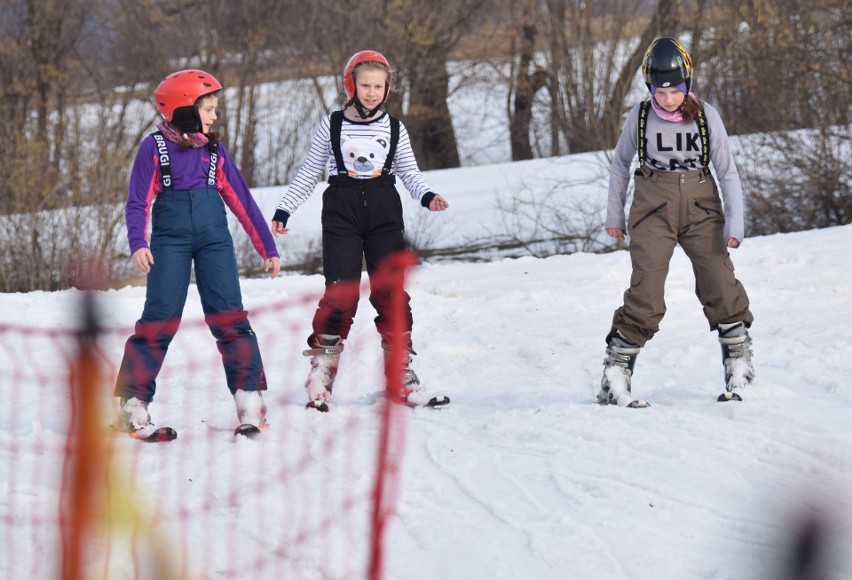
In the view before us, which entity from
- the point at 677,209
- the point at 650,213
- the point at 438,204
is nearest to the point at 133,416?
the point at 438,204

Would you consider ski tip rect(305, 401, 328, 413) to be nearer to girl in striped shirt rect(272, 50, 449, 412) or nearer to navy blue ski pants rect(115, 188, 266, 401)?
girl in striped shirt rect(272, 50, 449, 412)

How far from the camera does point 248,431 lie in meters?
4.41

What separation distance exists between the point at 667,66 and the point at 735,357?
1343 millimetres

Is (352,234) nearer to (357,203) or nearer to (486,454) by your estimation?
(357,203)

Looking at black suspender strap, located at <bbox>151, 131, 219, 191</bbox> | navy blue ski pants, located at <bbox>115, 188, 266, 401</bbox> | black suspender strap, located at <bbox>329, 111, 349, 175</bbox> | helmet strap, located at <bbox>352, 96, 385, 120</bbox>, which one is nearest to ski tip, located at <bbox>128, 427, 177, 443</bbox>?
navy blue ski pants, located at <bbox>115, 188, 266, 401</bbox>

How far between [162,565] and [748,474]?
2.01 m

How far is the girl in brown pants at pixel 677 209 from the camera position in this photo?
14.7 feet

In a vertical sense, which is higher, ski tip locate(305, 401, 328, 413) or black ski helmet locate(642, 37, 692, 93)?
black ski helmet locate(642, 37, 692, 93)

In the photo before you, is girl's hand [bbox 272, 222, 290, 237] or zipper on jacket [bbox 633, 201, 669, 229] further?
girl's hand [bbox 272, 222, 290, 237]

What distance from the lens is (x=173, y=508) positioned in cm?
354

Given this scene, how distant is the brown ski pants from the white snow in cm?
43

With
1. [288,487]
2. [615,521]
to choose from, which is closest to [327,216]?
[288,487]

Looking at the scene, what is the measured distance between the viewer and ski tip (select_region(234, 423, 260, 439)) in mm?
4387

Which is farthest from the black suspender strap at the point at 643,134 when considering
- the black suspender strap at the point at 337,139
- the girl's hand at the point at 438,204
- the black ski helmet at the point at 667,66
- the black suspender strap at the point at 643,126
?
the black suspender strap at the point at 337,139
